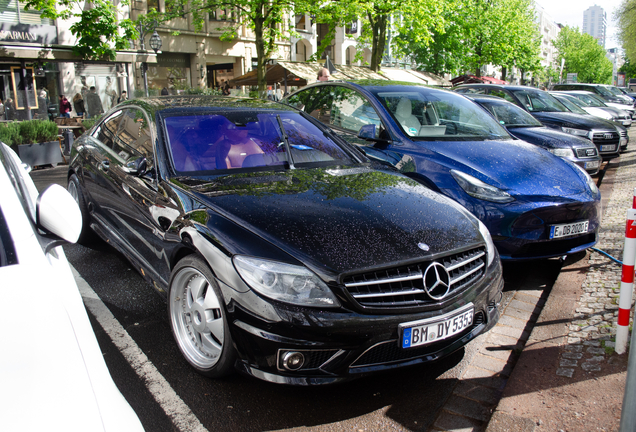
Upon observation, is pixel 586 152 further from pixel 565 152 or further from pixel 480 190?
pixel 480 190

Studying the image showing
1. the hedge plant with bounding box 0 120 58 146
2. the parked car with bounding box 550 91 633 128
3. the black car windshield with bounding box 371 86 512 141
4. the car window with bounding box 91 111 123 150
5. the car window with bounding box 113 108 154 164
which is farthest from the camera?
the parked car with bounding box 550 91 633 128

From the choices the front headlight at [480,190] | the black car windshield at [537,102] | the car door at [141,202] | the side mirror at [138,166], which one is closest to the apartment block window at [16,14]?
the black car windshield at [537,102]

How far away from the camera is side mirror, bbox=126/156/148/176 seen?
357cm

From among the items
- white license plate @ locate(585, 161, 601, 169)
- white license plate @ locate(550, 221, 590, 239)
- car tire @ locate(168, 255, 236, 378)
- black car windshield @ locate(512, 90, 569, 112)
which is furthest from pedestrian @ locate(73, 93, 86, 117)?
white license plate @ locate(550, 221, 590, 239)

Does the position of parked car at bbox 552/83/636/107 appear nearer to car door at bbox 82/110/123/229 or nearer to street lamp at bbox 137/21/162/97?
street lamp at bbox 137/21/162/97

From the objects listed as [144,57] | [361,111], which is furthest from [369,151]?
[144,57]

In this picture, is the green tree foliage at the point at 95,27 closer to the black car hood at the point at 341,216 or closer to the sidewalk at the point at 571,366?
the black car hood at the point at 341,216

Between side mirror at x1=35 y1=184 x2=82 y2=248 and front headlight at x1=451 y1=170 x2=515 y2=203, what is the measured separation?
3399 mm

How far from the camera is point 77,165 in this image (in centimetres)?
519

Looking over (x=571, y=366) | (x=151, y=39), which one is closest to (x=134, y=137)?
(x=571, y=366)

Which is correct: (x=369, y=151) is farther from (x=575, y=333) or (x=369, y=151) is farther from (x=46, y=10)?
(x=46, y=10)

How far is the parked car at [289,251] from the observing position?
2480mm

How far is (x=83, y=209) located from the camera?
512cm

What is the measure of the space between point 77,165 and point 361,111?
2.98m
